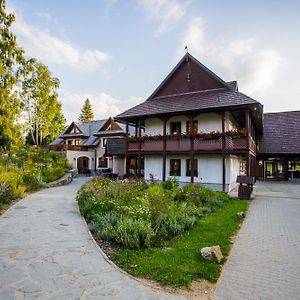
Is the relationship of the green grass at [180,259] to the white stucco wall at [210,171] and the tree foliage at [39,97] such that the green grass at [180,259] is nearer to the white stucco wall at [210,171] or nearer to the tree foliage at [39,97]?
the white stucco wall at [210,171]

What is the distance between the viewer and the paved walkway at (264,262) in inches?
172

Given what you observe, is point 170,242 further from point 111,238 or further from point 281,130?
point 281,130

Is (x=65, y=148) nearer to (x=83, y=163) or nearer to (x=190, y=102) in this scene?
(x=83, y=163)

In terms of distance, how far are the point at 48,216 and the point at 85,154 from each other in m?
26.0

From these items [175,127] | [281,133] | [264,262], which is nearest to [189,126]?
[175,127]

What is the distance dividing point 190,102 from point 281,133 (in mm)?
16417

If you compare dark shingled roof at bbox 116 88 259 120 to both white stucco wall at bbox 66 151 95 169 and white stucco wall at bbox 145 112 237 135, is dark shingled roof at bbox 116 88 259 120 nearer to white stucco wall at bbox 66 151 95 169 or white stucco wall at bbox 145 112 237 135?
white stucco wall at bbox 145 112 237 135

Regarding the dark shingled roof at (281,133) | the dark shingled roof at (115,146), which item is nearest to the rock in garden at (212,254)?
the dark shingled roof at (115,146)

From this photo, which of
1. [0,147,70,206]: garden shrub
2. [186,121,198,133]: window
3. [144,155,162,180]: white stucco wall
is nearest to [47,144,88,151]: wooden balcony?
[0,147,70,206]: garden shrub

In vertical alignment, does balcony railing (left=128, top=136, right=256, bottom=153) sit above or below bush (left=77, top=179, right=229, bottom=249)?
above

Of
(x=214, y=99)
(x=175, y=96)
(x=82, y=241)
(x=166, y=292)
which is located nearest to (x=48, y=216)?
(x=82, y=241)

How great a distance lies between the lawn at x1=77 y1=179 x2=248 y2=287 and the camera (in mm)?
5039

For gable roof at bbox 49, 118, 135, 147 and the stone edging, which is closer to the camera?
the stone edging

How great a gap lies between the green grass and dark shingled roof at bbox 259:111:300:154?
24.0 meters
